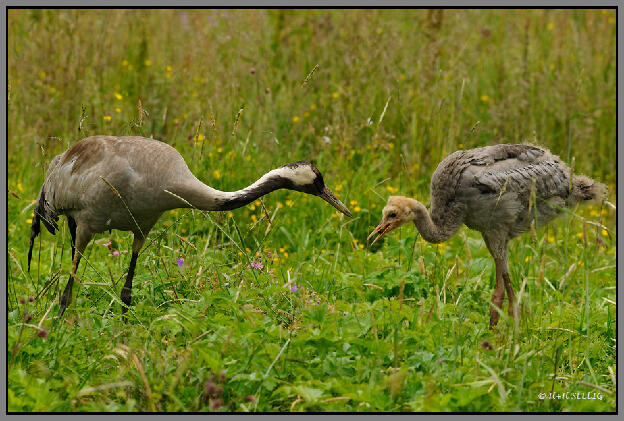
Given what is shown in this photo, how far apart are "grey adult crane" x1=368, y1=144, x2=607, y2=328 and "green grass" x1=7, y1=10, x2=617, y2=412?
0.73 ft

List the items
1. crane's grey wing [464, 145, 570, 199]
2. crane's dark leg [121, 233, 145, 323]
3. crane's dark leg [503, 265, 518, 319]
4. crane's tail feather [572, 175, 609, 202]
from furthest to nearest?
crane's tail feather [572, 175, 609, 202]
crane's dark leg [503, 265, 518, 319]
crane's grey wing [464, 145, 570, 199]
crane's dark leg [121, 233, 145, 323]

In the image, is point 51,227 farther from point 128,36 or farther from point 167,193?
point 128,36

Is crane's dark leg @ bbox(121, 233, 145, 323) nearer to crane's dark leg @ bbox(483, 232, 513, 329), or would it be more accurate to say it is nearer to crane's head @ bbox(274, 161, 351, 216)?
crane's head @ bbox(274, 161, 351, 216)

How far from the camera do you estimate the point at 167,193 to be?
5105 mm

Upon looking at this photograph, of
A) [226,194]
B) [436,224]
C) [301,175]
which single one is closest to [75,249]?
[226,194]

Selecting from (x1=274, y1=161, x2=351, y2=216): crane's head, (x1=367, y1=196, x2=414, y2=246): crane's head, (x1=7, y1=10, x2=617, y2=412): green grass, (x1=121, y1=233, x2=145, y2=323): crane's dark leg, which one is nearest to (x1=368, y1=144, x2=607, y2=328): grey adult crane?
(x1=367, y1=196, x2=414, y2=246): crane's head

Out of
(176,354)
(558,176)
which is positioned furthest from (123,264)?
(558,176)

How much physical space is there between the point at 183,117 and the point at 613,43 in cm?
473

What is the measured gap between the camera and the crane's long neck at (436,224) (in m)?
5.48

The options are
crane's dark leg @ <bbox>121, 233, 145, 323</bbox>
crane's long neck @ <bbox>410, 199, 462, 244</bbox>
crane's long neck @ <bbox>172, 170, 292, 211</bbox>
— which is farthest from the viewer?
crane's long neck @ <bbox>410, 199, 462, 244</bbox>

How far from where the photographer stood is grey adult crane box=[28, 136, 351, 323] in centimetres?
503

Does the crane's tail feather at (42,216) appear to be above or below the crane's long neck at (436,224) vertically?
below

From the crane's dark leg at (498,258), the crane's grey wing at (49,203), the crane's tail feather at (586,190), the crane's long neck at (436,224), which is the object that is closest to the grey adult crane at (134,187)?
the crane's grey wing at (49,203)

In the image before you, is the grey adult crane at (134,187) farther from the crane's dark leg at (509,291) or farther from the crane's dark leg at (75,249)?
the crane's dark leg at (509,291)
